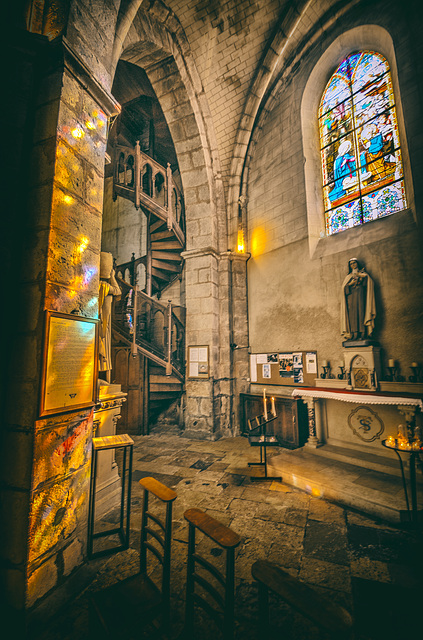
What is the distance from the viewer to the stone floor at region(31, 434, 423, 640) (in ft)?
5.84

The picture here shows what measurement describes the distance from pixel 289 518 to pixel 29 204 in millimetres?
3730

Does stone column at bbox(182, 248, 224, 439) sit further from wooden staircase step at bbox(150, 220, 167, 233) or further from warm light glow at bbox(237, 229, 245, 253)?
wooden staircase step at bbox(150, 220, 167, 233)

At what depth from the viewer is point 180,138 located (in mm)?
6898

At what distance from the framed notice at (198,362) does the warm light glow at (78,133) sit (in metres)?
4.70

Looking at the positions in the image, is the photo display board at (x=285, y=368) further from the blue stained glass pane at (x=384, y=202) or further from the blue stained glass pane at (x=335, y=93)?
the blue stained glass pane at (x=335, y=93)

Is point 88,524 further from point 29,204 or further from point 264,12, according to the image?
point 264,12

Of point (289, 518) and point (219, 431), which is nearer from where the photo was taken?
point (289, 518)

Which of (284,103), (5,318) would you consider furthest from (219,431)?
(284,103)

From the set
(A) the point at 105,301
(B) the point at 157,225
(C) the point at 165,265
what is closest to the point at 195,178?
(B) the point at 157,225

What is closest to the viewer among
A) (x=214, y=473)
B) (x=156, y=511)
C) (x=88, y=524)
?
(x=88, y=524)

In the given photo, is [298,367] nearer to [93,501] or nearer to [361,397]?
[361,397]

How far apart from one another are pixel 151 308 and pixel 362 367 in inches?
181

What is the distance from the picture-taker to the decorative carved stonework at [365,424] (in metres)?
4.65

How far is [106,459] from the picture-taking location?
326 cm
